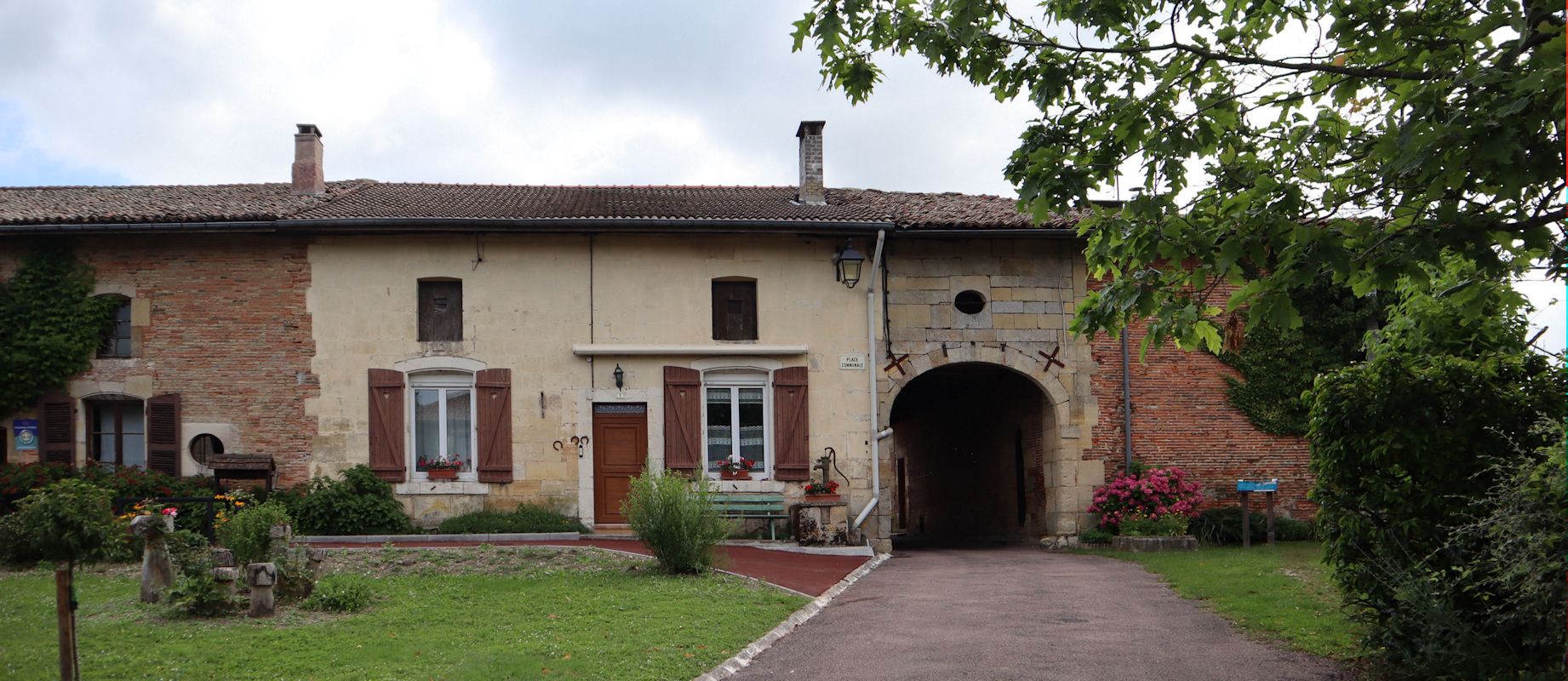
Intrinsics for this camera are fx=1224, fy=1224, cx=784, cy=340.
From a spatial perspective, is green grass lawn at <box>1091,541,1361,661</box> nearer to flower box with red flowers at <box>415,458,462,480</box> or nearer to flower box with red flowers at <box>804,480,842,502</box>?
flower box with red flowers at <box>804,480,842,502</box>

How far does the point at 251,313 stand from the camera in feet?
53.1

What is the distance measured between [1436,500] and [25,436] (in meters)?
16.3

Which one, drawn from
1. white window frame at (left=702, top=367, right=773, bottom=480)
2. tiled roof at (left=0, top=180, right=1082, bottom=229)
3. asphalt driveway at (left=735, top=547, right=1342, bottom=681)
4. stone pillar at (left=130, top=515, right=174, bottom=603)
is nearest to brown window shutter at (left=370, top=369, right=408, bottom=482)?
tiled roof at (left=0, top=180, right=1082, bottom=229)

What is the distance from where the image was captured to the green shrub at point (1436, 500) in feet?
21.4

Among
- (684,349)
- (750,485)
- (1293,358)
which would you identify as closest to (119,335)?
(684,349)

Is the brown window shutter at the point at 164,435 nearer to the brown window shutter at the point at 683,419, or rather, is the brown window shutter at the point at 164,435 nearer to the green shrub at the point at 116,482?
the green shrub at the point at 116,482

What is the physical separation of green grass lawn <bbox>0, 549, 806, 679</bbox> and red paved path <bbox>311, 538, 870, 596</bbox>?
74cm

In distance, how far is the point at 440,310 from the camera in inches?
651

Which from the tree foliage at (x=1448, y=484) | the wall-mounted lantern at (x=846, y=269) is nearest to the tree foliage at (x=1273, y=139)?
the tree foliage at (x=1448, y=484)

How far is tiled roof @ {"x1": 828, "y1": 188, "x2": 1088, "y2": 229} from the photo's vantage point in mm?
16422

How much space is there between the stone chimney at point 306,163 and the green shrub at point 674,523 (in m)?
9.19

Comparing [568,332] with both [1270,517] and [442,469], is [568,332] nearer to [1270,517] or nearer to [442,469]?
[442,469]

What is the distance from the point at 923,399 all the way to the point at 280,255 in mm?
11831

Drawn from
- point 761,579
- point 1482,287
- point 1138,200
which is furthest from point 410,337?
point 1482,287
